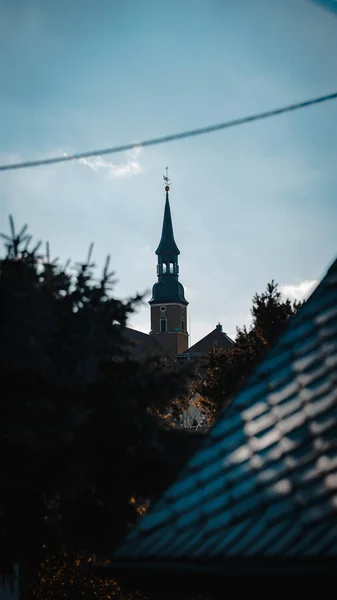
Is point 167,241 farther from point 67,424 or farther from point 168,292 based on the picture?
point 67,424

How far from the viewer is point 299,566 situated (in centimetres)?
260

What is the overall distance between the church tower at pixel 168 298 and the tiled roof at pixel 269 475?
4090 inches

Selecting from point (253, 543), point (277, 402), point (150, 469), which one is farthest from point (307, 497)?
point (150, 469)

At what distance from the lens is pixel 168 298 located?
108188 millimetres

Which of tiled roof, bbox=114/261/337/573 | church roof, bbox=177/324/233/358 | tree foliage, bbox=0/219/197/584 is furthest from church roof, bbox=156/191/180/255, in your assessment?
tiled roof, bbox=114/261/337/573

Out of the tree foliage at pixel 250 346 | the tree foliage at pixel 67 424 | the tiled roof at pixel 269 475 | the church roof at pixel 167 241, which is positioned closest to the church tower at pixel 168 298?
the church roof at pixel 167 241

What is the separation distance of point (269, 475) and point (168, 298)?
4138 inches

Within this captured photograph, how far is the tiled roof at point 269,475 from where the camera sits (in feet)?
9.17

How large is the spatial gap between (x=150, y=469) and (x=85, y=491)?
1200 millimetres

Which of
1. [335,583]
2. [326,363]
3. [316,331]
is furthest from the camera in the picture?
[316,331]

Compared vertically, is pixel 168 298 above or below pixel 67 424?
above

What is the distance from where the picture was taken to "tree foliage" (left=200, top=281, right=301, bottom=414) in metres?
18.8

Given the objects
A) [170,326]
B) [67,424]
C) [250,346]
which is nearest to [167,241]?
[170,326]

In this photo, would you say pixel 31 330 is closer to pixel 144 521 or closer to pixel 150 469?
pixel 150 469
